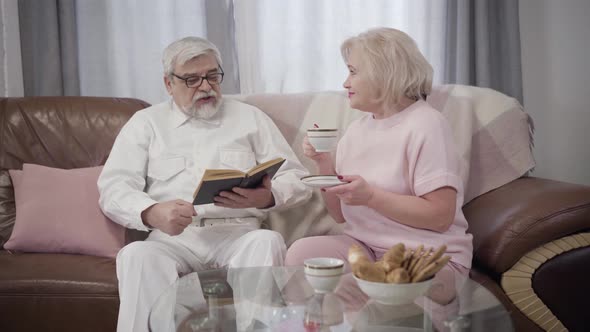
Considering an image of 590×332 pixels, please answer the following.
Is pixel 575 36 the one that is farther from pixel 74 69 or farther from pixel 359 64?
pixel 74 69

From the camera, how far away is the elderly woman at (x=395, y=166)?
1791 millimetres

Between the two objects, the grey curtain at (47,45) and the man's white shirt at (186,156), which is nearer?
the man's white shirt at (186,156)

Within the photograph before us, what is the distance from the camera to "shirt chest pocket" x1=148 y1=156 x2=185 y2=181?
2.26 m

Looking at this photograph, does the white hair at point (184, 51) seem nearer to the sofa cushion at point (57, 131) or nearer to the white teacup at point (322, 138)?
the sofa cushion at point (57, 131)

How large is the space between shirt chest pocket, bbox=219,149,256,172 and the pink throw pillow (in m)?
0.44

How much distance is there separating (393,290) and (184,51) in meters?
1.37

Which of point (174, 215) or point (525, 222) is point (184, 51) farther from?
point (525, 222)

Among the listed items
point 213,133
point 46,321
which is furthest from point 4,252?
point 213,133

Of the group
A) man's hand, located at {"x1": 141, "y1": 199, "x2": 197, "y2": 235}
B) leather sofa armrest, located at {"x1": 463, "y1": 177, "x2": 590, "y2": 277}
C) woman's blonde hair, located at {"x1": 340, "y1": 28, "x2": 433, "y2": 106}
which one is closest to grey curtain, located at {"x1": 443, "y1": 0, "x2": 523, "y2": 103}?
leather sofa armrest, located at {"x1": 463, "y1": 177, "x2": 590, "y2": 277}

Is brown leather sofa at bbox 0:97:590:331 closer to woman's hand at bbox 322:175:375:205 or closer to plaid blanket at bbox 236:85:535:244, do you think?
plaid blanket at bbox 236:85:535:244

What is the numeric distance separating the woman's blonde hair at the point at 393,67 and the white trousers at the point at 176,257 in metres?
0.58

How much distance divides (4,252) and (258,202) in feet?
3.14

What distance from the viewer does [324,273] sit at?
4.32 feet

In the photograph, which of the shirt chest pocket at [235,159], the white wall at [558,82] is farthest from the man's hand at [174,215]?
the white wall at [558,82]
